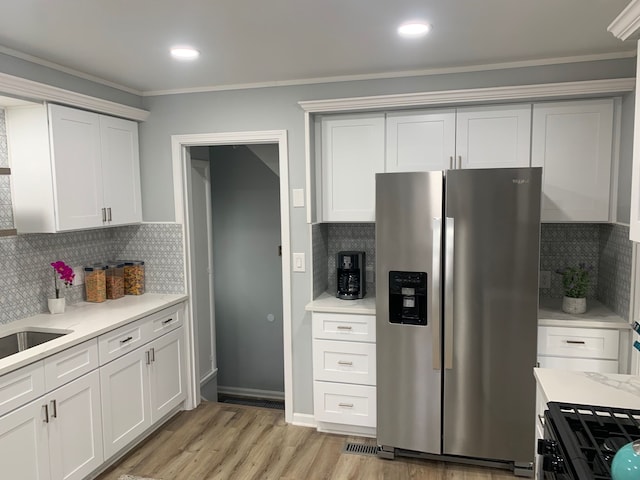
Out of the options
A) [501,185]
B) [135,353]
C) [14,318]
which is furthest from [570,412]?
[14,318]

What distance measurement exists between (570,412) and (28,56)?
315cm

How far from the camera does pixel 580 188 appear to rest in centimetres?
290

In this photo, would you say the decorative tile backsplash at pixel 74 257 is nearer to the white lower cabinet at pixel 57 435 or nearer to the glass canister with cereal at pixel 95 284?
the glass canister with cereal at pixel 95 284

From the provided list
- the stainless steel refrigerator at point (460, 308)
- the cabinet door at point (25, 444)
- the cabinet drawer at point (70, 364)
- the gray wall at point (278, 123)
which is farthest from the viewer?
the gray wall at point (278, 123)

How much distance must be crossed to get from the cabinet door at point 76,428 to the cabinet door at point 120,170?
119cm

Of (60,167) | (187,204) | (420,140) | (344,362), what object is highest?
(420,140)

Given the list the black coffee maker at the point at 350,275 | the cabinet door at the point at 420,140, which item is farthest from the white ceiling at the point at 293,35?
the black coffee maker at the point at 350,275

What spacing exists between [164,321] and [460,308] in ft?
6.68

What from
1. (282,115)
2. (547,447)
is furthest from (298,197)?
(547,447)

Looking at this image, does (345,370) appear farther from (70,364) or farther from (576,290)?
(70,364)

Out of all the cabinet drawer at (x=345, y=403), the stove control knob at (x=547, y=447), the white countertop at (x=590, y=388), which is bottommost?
the cabinet drawer at (x=345, y=403)

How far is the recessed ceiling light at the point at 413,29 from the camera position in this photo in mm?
2282

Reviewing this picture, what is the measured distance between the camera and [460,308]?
9.10ft

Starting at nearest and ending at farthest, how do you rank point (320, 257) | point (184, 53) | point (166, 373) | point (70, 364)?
point (70, 364) → point (184, 53) → point (166, 373) → point (320, 257)
